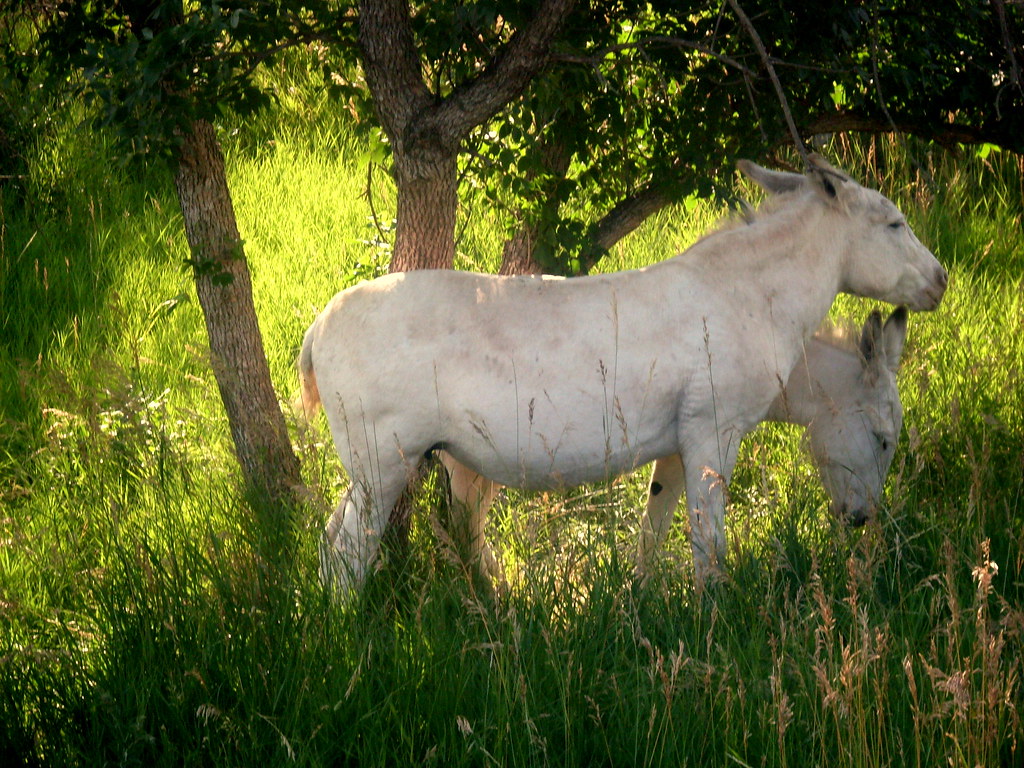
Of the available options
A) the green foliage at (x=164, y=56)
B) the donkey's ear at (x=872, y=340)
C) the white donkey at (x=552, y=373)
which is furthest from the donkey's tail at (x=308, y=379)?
the donkey's ear at (x=872, y=340)

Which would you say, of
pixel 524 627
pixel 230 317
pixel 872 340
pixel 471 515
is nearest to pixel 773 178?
pixel 872 340

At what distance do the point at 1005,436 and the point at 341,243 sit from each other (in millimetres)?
4718

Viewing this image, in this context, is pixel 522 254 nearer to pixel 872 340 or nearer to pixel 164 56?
pixel 872 340

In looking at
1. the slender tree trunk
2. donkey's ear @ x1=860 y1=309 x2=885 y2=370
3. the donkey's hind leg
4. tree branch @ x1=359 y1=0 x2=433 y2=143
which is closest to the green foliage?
tree branch @ x1=359 y1=0 x2=433 y2=143

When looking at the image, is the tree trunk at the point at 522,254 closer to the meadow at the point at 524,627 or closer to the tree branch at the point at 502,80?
the meadow at the point at 524,627

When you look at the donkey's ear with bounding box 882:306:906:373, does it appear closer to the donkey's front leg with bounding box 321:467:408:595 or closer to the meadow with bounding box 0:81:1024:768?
the meadow with bounding box 0:81:1024:768

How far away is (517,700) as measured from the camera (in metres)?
2.97

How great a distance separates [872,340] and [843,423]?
1.18 feet

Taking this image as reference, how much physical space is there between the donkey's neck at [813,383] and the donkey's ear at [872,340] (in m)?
0.07

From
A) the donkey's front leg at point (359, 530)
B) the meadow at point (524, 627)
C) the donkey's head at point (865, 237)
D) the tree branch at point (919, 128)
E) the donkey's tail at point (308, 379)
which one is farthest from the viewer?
the tree branch at point (919, 128)

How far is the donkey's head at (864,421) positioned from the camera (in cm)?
452

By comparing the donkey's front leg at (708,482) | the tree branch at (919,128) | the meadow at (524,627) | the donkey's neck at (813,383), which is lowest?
the meadow at (524,627)

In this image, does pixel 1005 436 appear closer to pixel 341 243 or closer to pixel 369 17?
pixel 369 17

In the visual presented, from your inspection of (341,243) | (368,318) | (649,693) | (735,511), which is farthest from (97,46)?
(341,243)
